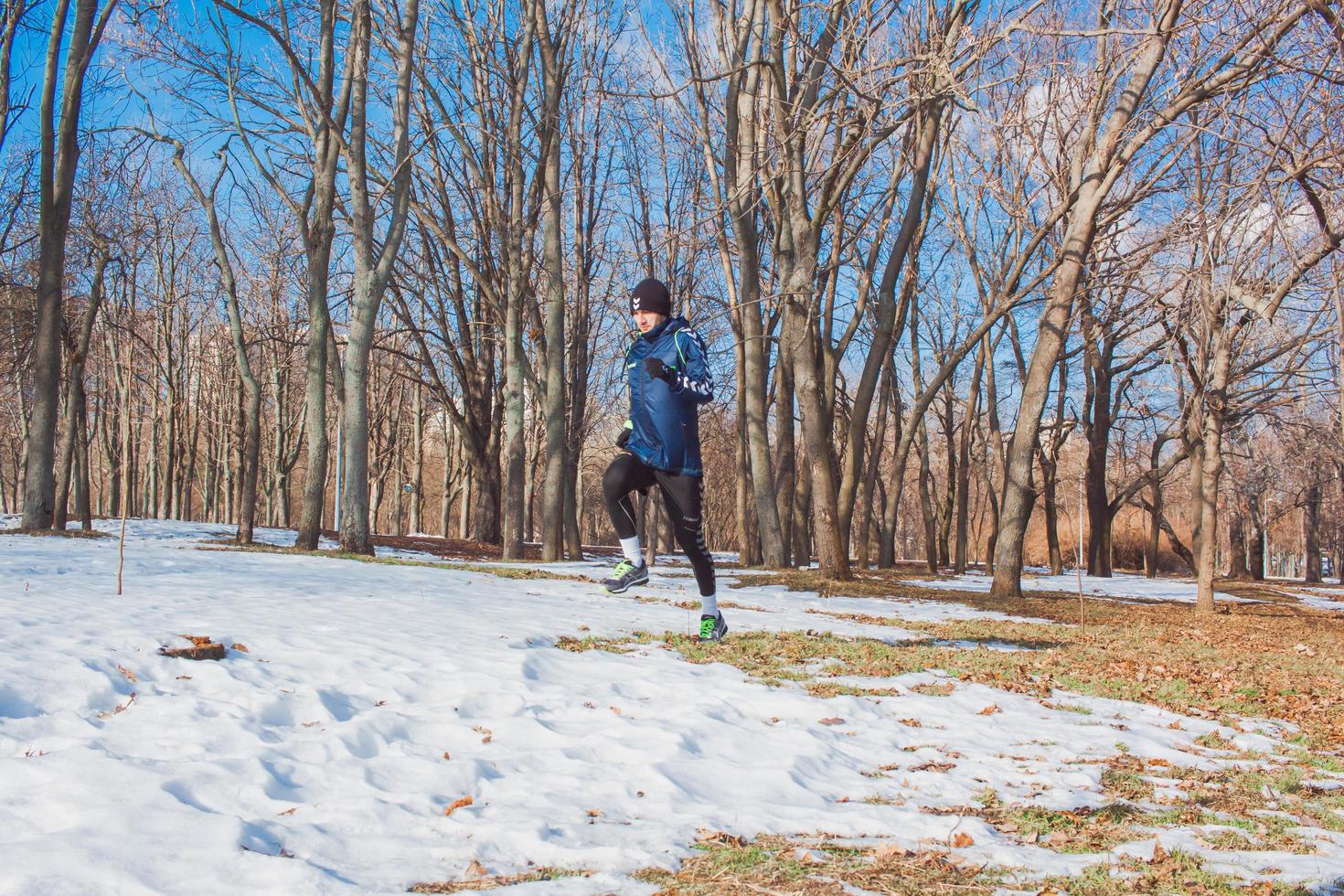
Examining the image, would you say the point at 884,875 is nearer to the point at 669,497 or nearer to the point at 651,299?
the point at 669,497

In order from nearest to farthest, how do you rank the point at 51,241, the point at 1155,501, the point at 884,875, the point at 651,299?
the point at 884,875, the point at 651,299, the point at 51,241, the point at 1155,501

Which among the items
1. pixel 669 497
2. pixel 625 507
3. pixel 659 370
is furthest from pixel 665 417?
pixel 625 507

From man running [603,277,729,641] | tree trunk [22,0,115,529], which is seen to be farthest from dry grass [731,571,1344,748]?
tree trunk [22,0,115,529]

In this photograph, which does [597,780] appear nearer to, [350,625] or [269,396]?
[350,625]

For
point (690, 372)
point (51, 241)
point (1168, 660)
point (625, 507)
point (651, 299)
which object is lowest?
point (1168, 660)

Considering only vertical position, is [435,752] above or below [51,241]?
below

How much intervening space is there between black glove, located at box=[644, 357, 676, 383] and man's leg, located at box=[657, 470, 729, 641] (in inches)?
25.5

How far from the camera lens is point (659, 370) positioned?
6.21 meters

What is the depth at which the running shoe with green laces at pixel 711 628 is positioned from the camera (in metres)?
6.85

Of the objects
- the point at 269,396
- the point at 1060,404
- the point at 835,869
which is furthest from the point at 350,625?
the point at 269,396

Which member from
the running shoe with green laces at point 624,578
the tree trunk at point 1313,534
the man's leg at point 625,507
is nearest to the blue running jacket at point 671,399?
the man's leg at point 625,507

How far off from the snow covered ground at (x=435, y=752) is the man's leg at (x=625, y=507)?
504mm

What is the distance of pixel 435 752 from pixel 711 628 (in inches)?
128

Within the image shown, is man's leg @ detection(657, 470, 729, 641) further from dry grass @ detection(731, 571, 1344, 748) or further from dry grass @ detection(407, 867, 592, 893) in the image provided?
dry grass @ detection(407, 867, 592, 893)
